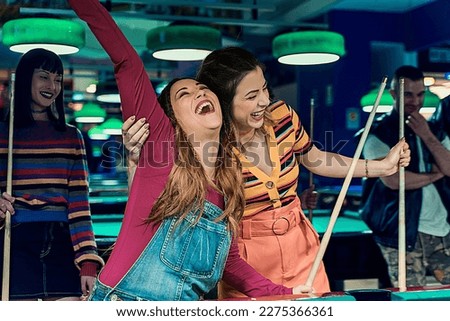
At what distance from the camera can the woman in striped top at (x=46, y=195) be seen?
2863 mm

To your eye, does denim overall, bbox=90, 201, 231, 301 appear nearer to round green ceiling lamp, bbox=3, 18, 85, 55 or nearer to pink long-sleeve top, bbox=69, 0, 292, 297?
pink long-sleeve top, bbox=69, 0, 292, 297

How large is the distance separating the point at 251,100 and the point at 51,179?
1000 mm

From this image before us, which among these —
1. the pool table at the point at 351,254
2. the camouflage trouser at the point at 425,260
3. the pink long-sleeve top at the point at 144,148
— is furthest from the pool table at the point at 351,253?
the pink long-sleeve top at the point at 144,148

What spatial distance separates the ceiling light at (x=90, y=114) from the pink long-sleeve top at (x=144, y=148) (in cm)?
92

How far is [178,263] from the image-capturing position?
2.09m

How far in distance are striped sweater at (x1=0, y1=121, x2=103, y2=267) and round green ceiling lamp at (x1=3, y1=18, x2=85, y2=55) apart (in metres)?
0.35

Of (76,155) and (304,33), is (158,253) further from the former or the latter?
(304,33)

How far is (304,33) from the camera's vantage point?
323 cm

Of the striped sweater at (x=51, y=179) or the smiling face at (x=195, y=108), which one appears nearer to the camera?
the smiling face at (x=195, y=108)

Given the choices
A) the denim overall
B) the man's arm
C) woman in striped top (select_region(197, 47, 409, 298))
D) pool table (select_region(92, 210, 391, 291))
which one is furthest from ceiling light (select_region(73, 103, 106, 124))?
the man's arm

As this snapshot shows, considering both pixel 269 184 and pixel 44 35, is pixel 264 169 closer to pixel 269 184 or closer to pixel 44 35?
pixel 269 184

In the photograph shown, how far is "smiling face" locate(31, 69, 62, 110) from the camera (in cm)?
289

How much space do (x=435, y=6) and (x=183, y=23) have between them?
129 cm

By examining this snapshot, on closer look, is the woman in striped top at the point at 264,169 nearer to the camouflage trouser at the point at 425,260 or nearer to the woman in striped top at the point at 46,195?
the woman in striped top at the point at 46,195
